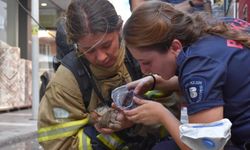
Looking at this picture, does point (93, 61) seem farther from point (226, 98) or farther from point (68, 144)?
point (226, 98)

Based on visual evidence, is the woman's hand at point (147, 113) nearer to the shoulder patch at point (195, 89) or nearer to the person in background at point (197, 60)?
the person in background at point (197, 60)

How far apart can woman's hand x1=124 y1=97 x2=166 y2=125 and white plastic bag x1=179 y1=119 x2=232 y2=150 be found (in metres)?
0.25

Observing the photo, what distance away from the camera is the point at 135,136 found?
7.77ft

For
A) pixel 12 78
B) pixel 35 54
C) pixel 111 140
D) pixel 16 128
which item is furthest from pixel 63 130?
pixel 12 78

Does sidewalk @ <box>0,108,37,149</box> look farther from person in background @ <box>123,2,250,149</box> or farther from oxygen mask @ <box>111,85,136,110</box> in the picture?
person in background @ <box>123,2,250,149</box>

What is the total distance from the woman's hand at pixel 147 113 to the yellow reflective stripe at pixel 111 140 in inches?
10.0

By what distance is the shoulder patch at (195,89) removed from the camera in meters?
1.64

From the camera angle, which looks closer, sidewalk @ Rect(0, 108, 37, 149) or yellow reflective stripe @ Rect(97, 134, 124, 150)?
yellow reflective stripe @ Rect(97, 134, 124, 150)

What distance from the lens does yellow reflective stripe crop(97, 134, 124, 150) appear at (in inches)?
89.8

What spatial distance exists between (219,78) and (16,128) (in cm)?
539

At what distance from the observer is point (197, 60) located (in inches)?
66.8

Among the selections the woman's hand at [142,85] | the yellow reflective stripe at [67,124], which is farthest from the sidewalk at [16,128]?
the woman's hand at [142,85]

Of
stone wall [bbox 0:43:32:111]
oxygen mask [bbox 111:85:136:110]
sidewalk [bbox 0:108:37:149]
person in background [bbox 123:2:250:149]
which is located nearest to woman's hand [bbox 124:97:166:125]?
person in background [bbox 123:2:250:149]

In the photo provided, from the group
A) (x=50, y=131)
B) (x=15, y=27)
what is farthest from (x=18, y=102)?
(x=50, y=131)
